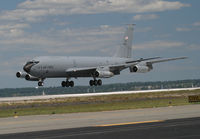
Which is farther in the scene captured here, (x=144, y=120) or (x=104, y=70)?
(x=104, y=70)

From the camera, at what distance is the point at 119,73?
247 feet

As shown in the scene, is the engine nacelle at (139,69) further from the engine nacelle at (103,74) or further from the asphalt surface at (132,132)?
the asphalt surface at (132,132)

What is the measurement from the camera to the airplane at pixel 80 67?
6284 cm

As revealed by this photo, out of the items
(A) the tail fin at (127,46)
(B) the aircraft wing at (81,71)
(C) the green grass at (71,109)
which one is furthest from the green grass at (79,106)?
(A) the tail fin at (127,46)

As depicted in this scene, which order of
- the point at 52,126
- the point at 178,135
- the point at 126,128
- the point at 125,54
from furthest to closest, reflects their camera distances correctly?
the point at 125,54, the point at 52,126, the point at 126,128, the point at 178,135

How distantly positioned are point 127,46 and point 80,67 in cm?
1530

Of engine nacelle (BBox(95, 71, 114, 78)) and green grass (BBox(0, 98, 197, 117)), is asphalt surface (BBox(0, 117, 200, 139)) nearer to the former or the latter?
green grass (BBox(0, 98, 197, 117))

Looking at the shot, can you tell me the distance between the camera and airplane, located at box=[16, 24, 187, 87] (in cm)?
6284

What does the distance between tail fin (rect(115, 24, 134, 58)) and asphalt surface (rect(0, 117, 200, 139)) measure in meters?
57.1

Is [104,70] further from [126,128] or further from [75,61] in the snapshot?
[126,128]

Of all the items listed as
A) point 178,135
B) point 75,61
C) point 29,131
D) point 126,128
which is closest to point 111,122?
point 126,128

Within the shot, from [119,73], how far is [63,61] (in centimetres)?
1264

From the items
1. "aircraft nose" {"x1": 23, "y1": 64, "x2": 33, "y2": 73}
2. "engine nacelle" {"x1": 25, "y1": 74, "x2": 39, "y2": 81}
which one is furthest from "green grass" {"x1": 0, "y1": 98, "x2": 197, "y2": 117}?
"engine nacelle" {"x1": 25, "y1": 74, "x2": 39, "y2": 81}

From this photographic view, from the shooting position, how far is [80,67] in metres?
69.4
